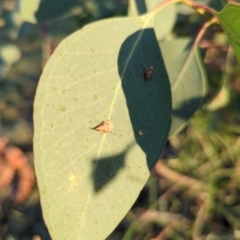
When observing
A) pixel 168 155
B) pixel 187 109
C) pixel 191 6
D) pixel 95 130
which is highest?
pixel 191 6

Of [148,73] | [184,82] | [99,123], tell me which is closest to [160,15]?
[184,82]

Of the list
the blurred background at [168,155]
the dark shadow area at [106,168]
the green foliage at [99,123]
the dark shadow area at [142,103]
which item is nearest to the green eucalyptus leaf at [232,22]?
the green foliage at [99,123]

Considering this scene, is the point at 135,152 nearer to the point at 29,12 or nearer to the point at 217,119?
the point at 29,12

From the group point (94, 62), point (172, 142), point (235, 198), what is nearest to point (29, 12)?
point (94, 62)

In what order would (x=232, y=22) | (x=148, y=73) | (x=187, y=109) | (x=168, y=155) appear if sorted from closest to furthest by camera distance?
(x=232, y=22) → (x=148, y=73) → (x=187, y=109) → (x=168, y=155)

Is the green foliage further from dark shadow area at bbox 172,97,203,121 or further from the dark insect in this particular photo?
dark shadow area at bbox 172,97,203,121

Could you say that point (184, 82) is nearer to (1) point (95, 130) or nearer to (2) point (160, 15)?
(2) point (160, 15)
